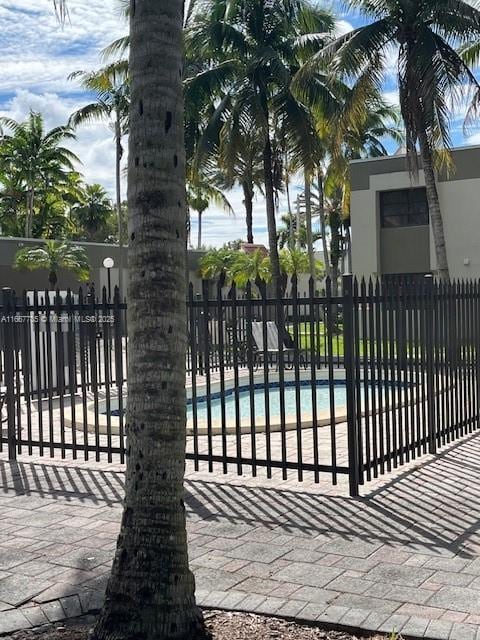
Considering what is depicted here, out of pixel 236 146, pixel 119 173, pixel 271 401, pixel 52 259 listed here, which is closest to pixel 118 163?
pixel 119 173

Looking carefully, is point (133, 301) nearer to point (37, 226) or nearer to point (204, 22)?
point (204, 22)

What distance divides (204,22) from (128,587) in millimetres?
22513

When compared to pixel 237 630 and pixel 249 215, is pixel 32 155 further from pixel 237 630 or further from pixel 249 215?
pixel 237 630

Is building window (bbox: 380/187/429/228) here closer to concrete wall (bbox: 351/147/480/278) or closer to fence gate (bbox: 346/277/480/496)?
concrete wall (bbox: 351/147/480/278)

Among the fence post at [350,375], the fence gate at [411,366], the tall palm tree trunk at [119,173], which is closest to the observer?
the fence post at [350,375]

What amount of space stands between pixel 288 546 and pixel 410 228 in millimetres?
24298

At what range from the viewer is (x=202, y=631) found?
377cm

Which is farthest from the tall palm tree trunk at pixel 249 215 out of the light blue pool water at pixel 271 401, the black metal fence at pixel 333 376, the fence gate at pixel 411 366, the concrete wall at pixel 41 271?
the fence gate at pixel 411 366

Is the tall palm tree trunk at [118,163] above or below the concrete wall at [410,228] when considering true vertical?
above

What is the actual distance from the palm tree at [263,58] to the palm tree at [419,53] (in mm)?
3800

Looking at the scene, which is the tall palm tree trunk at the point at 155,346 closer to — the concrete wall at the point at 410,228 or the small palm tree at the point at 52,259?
the concrete wall at the point at 410,228

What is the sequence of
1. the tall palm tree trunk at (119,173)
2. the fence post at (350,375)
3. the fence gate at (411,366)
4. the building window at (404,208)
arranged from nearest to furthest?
the fence post at (350,375), the fence gate at (411,366), the building window at (404,208), the tall palm tree trunk at (119,173)

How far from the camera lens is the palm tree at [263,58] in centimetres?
2259

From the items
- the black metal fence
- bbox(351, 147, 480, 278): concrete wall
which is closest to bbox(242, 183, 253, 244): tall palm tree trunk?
bbox(351, 147, 480, 278): concrete wall
